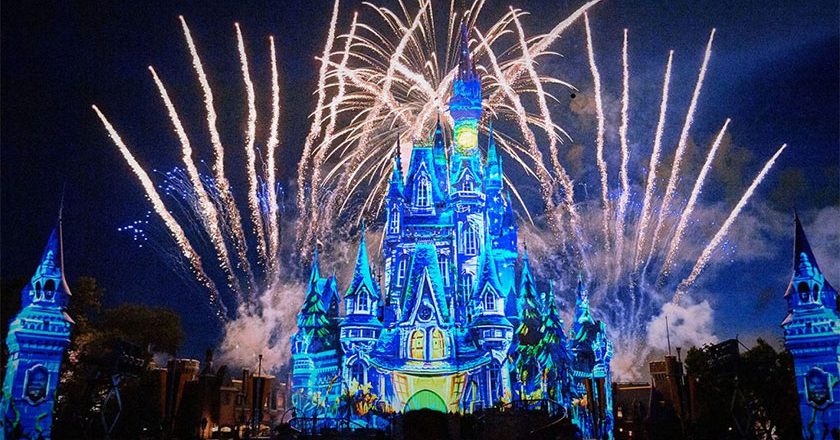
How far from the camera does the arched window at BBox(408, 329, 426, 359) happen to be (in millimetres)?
50906

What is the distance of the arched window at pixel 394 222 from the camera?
59656mm

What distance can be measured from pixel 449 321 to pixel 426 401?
6349 mm

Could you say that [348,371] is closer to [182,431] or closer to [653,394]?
[182,431]

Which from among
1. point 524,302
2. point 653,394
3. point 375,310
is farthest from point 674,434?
point 375,310

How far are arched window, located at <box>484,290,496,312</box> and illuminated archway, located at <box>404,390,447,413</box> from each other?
8.07 meters

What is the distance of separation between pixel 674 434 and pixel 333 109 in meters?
34.4

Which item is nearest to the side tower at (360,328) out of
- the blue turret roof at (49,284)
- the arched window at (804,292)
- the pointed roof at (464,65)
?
the pointed roof at (464,65)

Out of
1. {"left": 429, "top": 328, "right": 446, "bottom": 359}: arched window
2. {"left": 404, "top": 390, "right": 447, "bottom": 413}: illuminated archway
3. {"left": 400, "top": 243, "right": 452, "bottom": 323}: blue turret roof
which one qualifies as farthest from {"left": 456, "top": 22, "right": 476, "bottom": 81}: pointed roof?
{"left": 404, "top": 390, "right": 447, "bottom": 413}: illuminated archway

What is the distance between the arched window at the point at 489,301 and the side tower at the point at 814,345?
23.0 m

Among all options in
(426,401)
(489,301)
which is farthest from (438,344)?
(489,301)

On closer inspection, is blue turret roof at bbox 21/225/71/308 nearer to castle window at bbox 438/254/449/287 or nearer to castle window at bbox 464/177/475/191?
castle window at bbox 438/254/449/287

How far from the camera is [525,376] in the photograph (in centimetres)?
5278

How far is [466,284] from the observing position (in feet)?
193

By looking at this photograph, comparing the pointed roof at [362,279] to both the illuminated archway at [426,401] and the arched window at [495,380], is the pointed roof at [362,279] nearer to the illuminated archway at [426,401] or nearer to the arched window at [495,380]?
the illuminated archway at [426,401]
